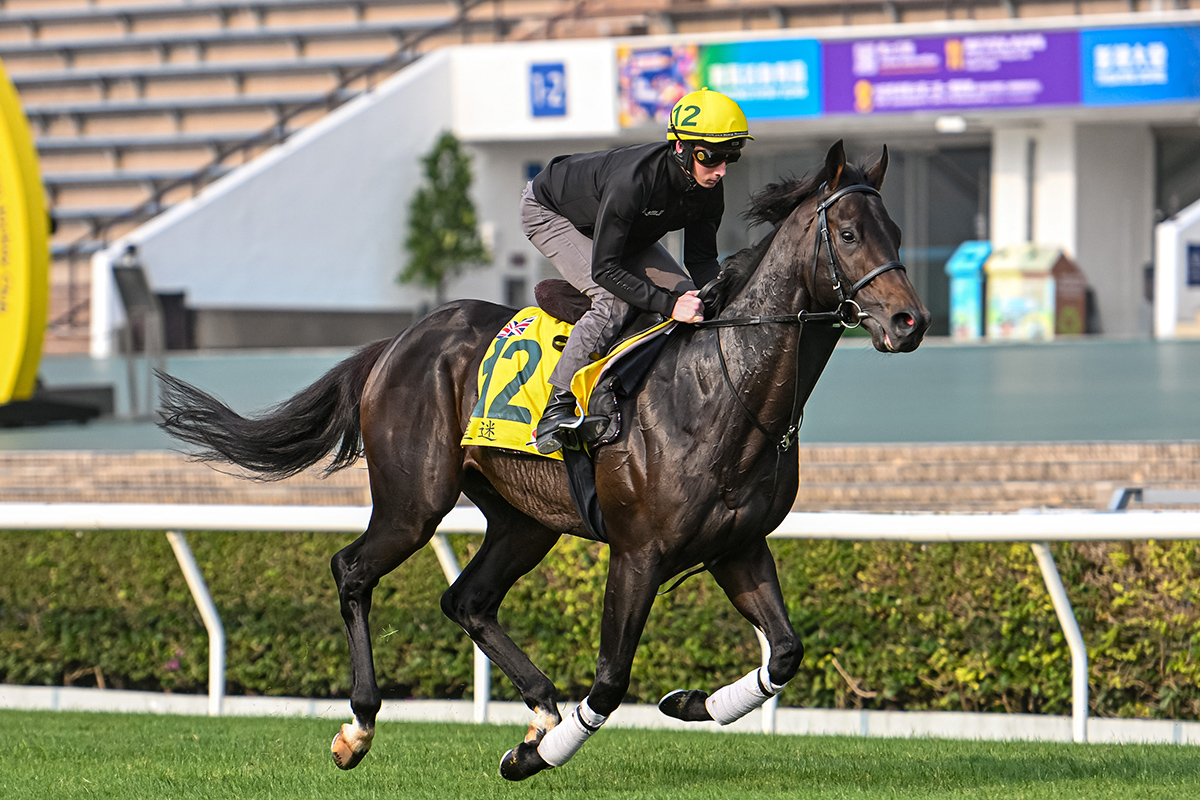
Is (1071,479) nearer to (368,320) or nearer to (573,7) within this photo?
(368,320)

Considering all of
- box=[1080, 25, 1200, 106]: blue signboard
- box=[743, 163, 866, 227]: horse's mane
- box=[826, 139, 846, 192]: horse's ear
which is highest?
box=[1080, 25, 1200, 106]: blue signboard

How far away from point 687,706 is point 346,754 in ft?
2.93

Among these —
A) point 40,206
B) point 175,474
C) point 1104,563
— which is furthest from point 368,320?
point 1104,563

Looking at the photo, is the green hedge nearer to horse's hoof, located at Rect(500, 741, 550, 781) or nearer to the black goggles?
horse's hoof, located at Rect(500, 741, 550, 781)

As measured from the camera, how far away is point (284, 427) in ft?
14.8

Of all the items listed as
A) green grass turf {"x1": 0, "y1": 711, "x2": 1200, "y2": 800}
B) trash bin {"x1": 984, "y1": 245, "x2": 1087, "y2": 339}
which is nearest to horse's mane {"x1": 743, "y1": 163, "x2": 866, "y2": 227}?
green grass turf {"x1": 0, "y1": 711, "x2": 1200, "y2": 800}

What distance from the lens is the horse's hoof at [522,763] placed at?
11.7 ft

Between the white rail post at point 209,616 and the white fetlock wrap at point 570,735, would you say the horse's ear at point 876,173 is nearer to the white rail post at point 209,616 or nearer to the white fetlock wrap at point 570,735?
the white fetlock wrap at point 570,735

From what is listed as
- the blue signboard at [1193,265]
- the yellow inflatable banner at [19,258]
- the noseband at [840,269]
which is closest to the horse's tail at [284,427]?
the noseband at [840,269]

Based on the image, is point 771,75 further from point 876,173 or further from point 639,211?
point 876,173

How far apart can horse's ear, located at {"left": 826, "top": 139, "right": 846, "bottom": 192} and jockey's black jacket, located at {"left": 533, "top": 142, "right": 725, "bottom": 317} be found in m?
0.38

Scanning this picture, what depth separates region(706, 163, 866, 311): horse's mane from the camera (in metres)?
3.55

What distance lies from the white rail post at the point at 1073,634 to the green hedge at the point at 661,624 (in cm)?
31

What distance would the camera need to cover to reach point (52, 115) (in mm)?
23328
